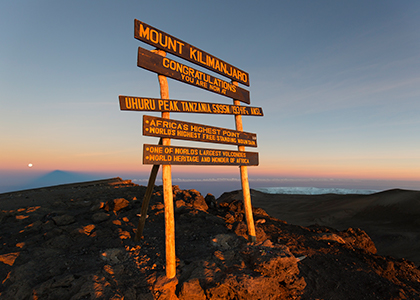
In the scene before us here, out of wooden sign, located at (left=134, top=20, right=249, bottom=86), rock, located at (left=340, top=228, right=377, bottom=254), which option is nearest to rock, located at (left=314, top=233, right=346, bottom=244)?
rock, located at (left=340, top=228, right=377, bottom=254)

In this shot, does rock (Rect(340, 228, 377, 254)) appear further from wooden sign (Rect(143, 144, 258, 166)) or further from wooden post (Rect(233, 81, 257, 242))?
wooden sign (Rect(143, 144, 258, 166))

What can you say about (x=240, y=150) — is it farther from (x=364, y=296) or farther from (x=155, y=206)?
(x=364, y=296)

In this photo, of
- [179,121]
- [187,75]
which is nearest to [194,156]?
[179,121]

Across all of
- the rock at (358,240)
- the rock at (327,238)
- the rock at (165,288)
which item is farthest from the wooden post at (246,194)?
the rock at (358,240)

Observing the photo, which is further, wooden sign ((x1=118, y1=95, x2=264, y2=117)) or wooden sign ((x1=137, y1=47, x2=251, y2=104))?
wooden sign ((x1=137, y1=47, x2=251, y2=104))

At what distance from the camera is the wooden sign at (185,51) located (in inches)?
219

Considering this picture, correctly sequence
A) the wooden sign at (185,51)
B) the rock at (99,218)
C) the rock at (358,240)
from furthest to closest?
the rock at (358,240) → the rock at (99,218) → the wooden sign at (185,51)

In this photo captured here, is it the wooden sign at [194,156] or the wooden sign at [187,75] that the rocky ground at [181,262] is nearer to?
the wooden sign at [194,156]

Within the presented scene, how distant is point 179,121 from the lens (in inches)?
238

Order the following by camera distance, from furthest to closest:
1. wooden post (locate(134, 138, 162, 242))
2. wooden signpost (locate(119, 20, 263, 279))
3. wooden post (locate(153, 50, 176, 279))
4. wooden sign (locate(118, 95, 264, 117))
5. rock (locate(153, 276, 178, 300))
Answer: wooden post (locate(134, 138, 162, 242))
wooden signpost (locate(119, 20, 263, 279))
wooden sign (locate(118, 95, 264, 117))
wooden post (locate(153, 50, 176, 279))
rock (locate(153, 276, 178, 300))

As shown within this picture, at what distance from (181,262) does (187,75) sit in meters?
4.84

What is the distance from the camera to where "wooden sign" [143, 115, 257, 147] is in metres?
5.48

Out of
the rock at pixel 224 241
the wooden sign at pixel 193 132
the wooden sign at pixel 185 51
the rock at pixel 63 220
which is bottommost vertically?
the rock at pixel 224 241

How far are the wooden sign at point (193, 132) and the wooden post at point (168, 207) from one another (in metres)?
0.22
